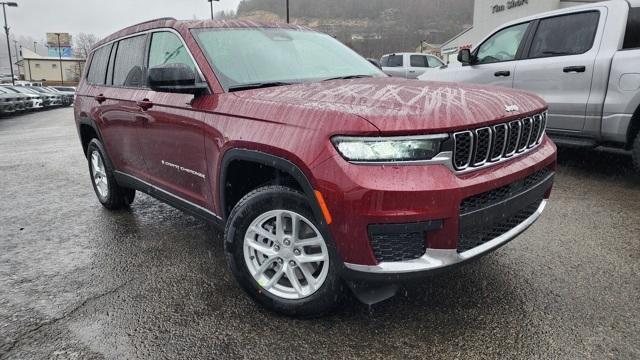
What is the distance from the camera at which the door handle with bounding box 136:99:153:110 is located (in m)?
3.49

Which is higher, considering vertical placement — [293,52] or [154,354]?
[293,52]

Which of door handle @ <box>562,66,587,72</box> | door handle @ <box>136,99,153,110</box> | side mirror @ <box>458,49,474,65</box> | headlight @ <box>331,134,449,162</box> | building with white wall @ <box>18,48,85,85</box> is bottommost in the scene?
headlight @ <box>331,134,449,162</box>

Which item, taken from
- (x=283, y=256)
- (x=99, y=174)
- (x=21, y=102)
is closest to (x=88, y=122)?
(x=99, y=174)

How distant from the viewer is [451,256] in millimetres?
2199

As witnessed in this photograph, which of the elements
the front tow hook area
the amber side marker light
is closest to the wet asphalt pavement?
the front tow hook area

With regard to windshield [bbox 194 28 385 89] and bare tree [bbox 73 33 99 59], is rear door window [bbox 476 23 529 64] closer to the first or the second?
windshield [bbox 194 28 385 89]

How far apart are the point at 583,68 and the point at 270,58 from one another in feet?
12.7

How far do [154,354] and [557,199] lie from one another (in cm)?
405

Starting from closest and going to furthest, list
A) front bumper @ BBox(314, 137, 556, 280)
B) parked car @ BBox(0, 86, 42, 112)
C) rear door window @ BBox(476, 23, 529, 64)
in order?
1. front bumper @ BBox(314, 137, 556, 280)
2. rear door window @ BBox(476, 23, 529, 64)
3. parked car @ BBox(0, 86, 42, 112)

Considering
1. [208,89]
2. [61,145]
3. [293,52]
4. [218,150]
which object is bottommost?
[61,145]

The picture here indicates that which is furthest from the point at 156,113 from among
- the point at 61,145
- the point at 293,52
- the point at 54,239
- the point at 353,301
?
the point at 61,145

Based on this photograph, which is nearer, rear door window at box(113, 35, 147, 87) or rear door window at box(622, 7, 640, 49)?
rear door window at box(113, 35, 147, 87)

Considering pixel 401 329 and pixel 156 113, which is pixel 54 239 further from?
pixel 401 329

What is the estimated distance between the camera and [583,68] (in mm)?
5152
